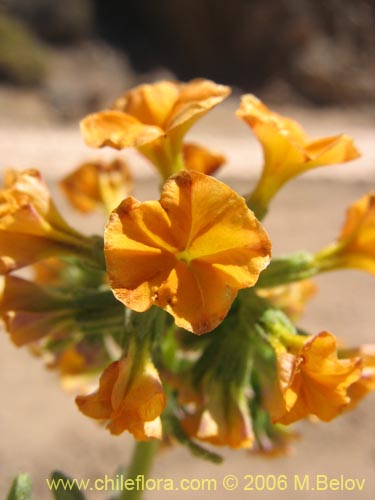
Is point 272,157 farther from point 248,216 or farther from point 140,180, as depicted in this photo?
point 140,180

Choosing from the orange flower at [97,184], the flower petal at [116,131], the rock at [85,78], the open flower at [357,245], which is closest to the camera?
the flower petal at [116,131]

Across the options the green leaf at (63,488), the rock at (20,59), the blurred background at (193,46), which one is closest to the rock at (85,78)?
the blurred background at (193,46)

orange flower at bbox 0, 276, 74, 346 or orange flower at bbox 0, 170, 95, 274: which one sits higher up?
orange flower at bbox 0, 170, 95, 274

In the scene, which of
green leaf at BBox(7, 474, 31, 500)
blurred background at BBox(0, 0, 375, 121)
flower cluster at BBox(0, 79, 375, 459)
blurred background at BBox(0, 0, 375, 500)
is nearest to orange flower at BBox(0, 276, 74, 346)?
flower cluster at BBox(0, 79, 375, 459)

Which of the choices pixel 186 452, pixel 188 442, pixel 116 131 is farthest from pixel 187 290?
pixel 186 452

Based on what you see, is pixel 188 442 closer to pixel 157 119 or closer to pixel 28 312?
pixel 28 312

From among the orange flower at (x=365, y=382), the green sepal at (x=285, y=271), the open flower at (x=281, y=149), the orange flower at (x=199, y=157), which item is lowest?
the orange flower at (x=365, y=382)

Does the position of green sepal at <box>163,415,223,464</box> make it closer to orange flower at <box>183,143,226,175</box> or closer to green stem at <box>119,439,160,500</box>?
green stem at <box>119,439,160,500</box>

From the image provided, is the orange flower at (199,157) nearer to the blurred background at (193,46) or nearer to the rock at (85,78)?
the rock at (85,78)
